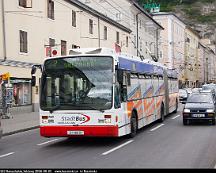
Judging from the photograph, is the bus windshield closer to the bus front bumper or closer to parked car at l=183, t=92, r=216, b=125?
the bus front bumper

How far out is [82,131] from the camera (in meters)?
13.1

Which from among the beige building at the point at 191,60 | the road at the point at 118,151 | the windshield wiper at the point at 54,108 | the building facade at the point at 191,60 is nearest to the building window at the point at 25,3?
the road at the point at 118,151

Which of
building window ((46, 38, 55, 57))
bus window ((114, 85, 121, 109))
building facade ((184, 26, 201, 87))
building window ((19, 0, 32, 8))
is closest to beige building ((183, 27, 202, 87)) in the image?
building facade ((184, 26, 201, 87))

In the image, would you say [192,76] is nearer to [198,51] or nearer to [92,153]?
[198,51]

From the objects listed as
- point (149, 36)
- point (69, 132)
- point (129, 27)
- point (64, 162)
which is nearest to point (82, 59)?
point (69, 132)

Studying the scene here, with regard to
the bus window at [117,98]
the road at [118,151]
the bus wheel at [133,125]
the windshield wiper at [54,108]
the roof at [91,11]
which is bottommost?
the road at [118,151]

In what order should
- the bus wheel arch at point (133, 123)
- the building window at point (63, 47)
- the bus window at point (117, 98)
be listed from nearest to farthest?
the bus window at point (117, 98)
the bus wheel arch at point (133, 123)
the building window at point (63, 47)

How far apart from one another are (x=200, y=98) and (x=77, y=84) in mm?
9252

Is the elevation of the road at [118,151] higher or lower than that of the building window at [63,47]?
lower

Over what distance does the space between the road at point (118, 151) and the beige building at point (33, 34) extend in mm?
7482

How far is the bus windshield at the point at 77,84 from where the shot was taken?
1311cm

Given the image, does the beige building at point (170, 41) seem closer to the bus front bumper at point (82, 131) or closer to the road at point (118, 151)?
the road at point (118, 151)

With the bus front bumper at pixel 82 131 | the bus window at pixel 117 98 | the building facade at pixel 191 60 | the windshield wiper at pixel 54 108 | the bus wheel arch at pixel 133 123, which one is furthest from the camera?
the building facade at pixel 191 60

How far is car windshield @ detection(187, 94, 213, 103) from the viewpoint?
813 inches
